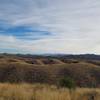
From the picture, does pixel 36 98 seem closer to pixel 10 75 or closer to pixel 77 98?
pixel 77 98

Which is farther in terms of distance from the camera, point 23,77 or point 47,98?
point 23,77

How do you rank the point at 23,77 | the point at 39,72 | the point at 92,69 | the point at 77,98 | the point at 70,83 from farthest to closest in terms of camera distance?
1. the point at 92,69
2. the point at 39,72
3. the point at 23,77
4. the point at 70,83
5. the point at 77,98

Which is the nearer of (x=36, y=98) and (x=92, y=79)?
(x=36, y=98)

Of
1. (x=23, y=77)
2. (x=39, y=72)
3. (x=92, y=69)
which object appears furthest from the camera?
(x=92, y=69)

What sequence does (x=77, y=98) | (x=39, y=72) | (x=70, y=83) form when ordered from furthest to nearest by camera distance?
(x=39, y=72), (x=70, y=83), (x=77, y=98)

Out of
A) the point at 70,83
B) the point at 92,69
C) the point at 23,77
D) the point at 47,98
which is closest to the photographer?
the point at 47,98

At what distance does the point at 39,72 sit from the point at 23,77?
3.49 metres

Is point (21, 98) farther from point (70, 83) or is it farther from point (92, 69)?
point (92, 69)

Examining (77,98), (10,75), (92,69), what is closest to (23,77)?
(10,75)

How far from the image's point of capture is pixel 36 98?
9.66 meters

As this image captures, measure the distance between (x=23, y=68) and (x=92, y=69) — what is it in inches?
473

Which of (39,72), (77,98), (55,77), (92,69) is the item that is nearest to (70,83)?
(77,98)

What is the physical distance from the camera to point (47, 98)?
9.48 metres

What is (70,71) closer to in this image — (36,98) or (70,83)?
(70,83)
